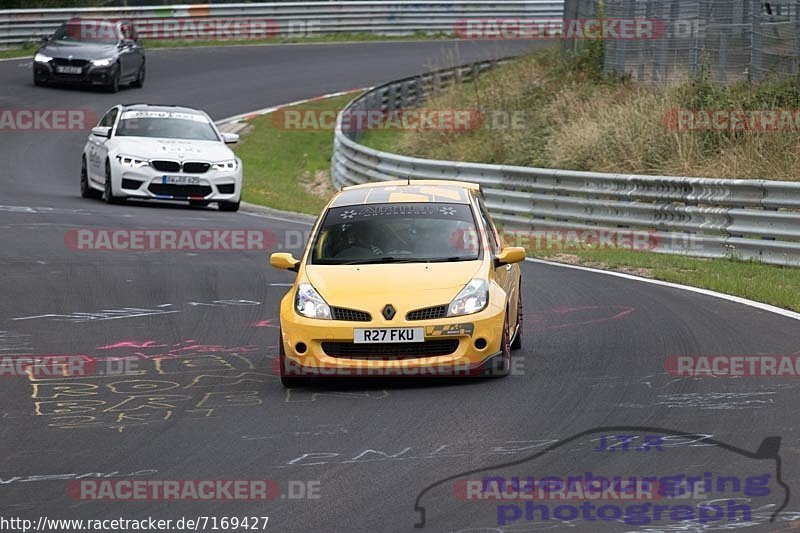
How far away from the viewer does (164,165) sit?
887 inches

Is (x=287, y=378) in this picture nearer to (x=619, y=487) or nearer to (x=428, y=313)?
(x=428, y=313)

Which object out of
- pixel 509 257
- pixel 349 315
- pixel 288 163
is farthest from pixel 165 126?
pixel 349 315

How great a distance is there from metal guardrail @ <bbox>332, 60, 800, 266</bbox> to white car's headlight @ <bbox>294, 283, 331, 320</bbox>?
8569 millimetres

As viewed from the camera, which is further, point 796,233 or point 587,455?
point 796,233

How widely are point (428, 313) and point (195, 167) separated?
13.1m

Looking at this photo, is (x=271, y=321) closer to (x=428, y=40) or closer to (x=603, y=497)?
(x=603, y=497)

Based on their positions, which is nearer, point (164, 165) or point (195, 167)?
point (164, 165)

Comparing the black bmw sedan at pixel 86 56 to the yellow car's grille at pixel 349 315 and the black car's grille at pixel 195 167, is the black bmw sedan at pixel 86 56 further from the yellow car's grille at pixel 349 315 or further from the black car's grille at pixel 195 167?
the yellow car's grille at pixel 349 315

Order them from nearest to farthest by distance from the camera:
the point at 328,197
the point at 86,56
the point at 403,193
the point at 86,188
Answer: the point at 403,193 < the point at 86,188 < the point at 328,197 < the point at 86,56

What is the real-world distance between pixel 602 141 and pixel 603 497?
60.7 ft

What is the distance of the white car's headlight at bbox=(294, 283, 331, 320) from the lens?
10383mm

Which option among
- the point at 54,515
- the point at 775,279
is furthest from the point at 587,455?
the point at 775,279

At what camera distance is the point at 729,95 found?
81.3ft

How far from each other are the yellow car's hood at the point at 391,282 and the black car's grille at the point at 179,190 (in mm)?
12103
